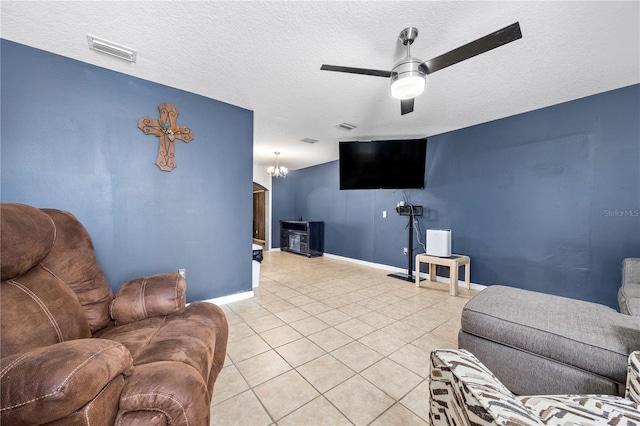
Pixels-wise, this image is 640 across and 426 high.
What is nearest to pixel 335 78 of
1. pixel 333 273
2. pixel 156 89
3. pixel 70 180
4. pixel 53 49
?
pixel 156 89

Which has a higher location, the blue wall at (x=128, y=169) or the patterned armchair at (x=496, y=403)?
the blue wall at (x=128, y=169)

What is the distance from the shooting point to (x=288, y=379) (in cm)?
163

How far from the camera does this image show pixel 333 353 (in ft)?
6.35

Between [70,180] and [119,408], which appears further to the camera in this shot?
[70,180]

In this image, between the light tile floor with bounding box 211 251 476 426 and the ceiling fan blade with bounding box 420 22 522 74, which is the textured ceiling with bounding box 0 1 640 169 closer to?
the ceiling fan blade with bounding box 420 22 522 74

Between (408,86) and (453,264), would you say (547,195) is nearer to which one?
(453,264)

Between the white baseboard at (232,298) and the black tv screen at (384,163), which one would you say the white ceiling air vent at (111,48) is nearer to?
the white baseboard at (232,298)

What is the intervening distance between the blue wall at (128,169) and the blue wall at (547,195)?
10.3 ft

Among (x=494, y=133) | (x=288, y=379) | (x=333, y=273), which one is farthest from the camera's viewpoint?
(x=333, y=273)

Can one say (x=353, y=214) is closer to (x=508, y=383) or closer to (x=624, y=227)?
(x=624, y=227)

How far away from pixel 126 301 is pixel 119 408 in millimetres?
891

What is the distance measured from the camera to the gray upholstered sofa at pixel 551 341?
1097 millimetres

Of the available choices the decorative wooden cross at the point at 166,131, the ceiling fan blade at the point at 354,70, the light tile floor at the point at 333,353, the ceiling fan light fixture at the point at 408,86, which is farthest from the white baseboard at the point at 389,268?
the decorative wooden cross at the point at 166,131

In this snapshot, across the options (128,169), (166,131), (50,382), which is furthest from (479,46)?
(128,169)
